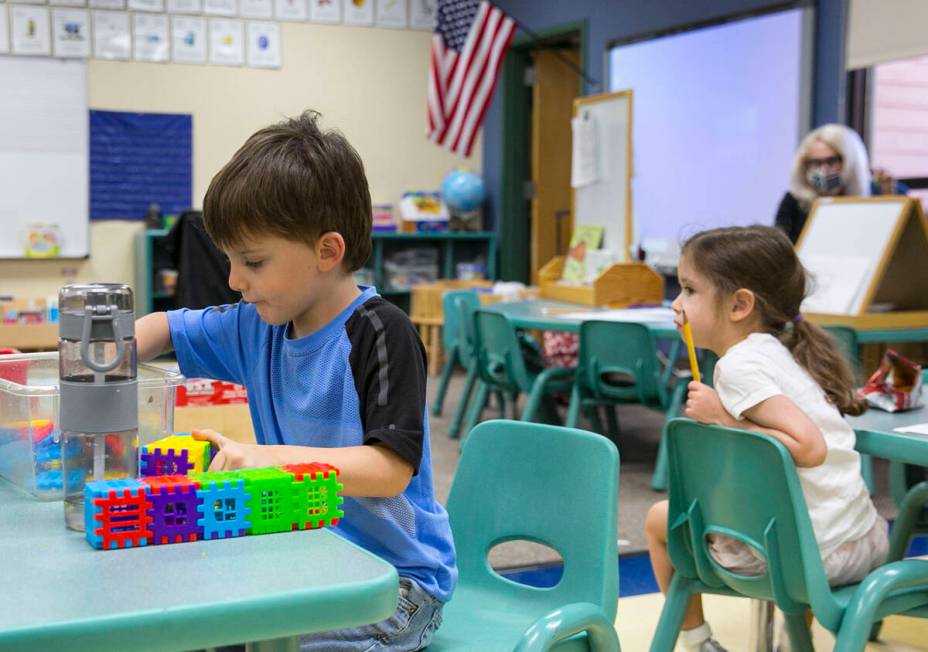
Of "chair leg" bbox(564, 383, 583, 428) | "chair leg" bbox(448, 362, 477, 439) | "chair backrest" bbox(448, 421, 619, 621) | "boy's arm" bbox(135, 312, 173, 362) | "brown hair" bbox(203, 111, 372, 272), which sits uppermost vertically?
"brown hair" bbox(203, 111, 372, 272)

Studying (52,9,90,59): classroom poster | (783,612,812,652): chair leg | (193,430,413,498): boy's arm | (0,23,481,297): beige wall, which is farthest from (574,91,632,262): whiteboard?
(193,430,413,498): boy's arm

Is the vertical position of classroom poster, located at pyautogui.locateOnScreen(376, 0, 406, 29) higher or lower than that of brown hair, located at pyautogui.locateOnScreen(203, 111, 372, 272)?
higher

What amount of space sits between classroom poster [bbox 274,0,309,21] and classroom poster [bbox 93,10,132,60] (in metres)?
1.05

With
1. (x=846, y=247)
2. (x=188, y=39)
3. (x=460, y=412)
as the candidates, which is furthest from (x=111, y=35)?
(x=846, y=247)

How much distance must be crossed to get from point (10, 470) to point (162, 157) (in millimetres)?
6777

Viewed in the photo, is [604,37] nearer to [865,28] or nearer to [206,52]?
[865,28]

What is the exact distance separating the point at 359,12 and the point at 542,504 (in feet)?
23.7

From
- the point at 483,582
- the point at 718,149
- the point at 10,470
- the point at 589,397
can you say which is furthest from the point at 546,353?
the point at 10,470

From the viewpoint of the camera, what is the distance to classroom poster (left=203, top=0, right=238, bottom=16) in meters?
7.79

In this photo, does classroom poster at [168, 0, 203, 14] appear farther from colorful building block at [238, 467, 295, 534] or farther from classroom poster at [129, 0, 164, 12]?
colorful building block at [238, 467, 295, 534]

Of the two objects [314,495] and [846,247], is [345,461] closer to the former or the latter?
[314,495]

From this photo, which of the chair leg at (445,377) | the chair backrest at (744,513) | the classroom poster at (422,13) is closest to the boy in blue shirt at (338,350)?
the chair backrest at (744,513)

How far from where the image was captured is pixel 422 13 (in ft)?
28.1

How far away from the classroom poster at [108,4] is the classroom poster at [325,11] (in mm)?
1319
